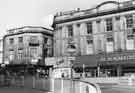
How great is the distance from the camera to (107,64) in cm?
3145

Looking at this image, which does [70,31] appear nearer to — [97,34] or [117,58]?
[97,34]

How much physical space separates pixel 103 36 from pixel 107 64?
14.9 feet

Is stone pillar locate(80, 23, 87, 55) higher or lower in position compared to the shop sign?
higher

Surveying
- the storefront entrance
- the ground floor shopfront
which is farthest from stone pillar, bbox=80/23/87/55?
the storefront entrance

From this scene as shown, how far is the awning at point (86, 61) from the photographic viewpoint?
108ft

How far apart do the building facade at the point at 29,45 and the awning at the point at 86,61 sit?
8.32m

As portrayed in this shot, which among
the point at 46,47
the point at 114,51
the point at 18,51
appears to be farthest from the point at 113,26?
the point at 18,51

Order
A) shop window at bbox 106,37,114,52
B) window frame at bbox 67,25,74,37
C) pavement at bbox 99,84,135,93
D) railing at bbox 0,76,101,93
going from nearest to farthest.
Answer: railing at bbox 0,76,101,93 < pavement at bbox 99,84,135,93 < shop window at bbox 106,37,114,52 < window frame at bbox 67,25,74,37

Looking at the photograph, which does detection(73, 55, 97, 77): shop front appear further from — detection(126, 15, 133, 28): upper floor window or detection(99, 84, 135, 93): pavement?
detection(99, 84, 135, 93): pavement

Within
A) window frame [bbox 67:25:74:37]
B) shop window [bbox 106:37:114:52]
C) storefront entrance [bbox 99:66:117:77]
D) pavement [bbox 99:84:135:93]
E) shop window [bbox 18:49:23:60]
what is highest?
window frame [bbox 67:25:74:37]

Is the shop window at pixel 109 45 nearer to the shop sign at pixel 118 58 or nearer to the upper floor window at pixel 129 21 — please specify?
the shop sign at pixel 118 58

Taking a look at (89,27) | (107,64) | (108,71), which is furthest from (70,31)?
(108,71)

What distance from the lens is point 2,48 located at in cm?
4600

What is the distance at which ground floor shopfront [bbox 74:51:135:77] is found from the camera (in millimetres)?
30125
